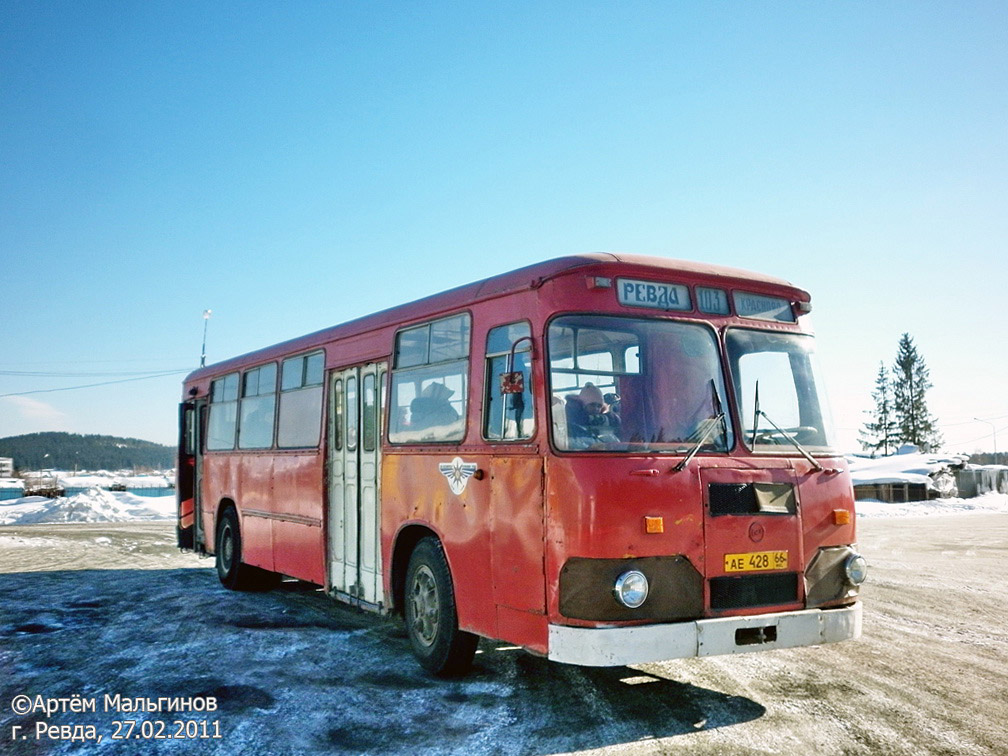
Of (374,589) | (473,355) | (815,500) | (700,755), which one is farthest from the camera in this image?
(374,589)

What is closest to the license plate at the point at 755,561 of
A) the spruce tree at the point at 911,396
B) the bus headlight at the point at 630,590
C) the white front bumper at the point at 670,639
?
the white front bumper at the point at 670,639

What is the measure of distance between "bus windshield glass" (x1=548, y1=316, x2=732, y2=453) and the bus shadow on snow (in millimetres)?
1886

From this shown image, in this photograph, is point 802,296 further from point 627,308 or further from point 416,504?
point 416,504

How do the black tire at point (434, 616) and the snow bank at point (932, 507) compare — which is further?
the snow bank at point (932, 507)

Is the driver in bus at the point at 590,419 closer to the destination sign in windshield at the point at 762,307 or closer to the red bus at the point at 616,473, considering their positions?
the red bus at the point at 616,473

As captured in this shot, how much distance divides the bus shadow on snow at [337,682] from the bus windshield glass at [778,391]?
1995mm

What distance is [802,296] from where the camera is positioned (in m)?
7.14

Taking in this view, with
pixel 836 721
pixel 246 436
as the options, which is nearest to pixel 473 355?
pixel 836 721

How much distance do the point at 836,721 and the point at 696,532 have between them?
160cm

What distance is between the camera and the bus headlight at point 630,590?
5617mm

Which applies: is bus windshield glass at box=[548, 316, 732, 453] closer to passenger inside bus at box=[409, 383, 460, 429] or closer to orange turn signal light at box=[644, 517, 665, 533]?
orange turn signal light at box=[644, 517, 665, 533]

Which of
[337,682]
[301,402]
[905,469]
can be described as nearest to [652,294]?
[337,682]

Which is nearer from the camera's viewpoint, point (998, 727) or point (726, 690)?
point (998, 727)

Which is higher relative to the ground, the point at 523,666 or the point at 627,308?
the point at 627,308
